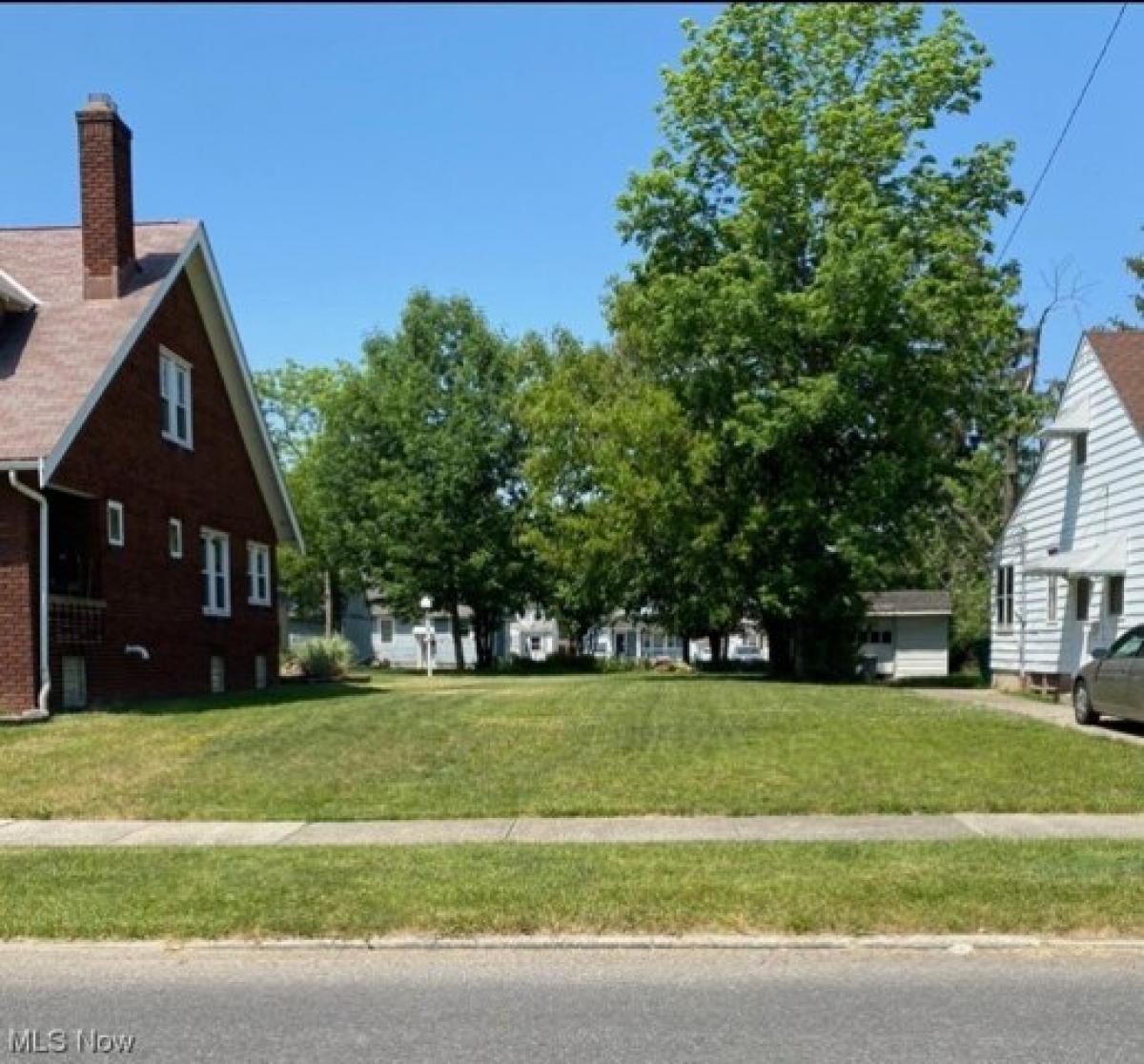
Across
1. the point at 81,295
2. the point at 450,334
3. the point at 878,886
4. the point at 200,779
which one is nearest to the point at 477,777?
the point at 200,779

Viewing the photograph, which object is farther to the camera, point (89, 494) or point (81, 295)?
point (81, 295)

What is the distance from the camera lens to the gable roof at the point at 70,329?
16.9m

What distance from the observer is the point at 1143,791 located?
11.2 metres

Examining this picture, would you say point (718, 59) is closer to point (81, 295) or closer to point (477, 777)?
point (81, 295)

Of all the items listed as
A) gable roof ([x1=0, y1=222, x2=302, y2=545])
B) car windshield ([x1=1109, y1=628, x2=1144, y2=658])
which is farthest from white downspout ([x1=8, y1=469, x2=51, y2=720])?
car windshield ([x1=1109, y1=628, x2=1144, y2=658])

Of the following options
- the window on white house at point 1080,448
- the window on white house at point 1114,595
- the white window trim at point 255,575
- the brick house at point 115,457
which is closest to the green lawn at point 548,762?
the brick house at point 115,457

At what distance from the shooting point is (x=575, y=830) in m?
9.84

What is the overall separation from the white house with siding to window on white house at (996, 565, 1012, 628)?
6 centimetres

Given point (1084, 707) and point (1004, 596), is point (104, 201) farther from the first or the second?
point (1004, 596)

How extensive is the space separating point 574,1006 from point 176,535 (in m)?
18.0

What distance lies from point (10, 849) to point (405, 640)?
62.5m

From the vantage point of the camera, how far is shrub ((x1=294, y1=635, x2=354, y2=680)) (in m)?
33.2

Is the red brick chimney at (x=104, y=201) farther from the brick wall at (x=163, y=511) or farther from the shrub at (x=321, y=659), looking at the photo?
the shrub at (x=321, y=659)

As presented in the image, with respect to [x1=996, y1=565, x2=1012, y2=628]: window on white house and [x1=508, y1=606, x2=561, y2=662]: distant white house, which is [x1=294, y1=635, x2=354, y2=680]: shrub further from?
[x1=508, y1=606, x2=561, y2=662]: distant white house
